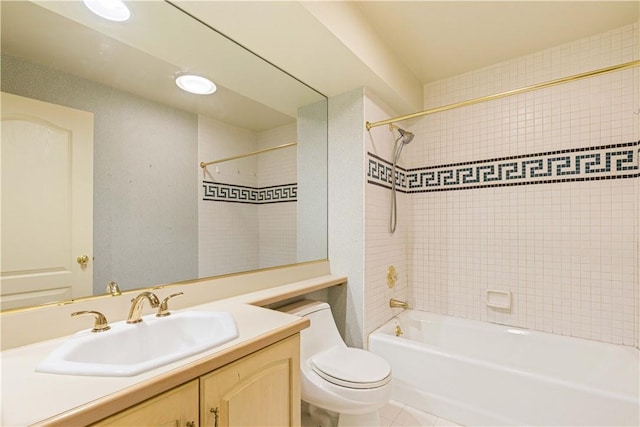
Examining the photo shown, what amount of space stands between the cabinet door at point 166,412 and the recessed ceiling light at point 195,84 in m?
1.45

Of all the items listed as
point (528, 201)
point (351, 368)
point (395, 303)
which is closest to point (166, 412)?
point (351, 368)

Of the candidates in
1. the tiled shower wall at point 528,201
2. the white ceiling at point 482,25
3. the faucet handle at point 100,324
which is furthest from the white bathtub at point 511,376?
the white ceiling at point 482,25

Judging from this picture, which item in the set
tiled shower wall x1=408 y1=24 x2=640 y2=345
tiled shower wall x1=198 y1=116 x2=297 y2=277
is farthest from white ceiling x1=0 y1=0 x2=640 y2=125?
tiled shower wall x1=408 y1=24 x2=640 y2=345

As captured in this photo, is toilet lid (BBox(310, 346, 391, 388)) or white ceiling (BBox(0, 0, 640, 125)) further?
toilet lid (BBox(310, 346, 391, 388))

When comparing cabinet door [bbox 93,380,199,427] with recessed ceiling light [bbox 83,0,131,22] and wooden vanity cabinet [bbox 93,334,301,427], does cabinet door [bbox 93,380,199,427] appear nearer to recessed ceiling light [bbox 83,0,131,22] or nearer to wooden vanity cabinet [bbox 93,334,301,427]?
wooden vanity cabinet [bbox 93,334,301,427]

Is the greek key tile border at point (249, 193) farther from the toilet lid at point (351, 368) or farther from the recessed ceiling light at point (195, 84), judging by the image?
the toilet lid at point (351, 368)

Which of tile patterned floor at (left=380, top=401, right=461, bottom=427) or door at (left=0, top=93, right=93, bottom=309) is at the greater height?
door at (left=0, top=93, right=93, bottom=309)

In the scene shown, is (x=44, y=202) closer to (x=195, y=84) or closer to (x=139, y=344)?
(x=139, y=344)

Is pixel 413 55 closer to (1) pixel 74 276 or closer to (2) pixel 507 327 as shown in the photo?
(2) pixel 507 327

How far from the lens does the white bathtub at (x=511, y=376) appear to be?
1.46m

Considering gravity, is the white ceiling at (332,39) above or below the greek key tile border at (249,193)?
above

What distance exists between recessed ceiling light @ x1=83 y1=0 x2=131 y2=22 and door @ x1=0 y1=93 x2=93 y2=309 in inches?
17.3

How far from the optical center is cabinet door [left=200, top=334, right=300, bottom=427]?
87cm

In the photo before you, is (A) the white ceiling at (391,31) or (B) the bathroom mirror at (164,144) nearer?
(B) the bathroom mirror at (164,144)
